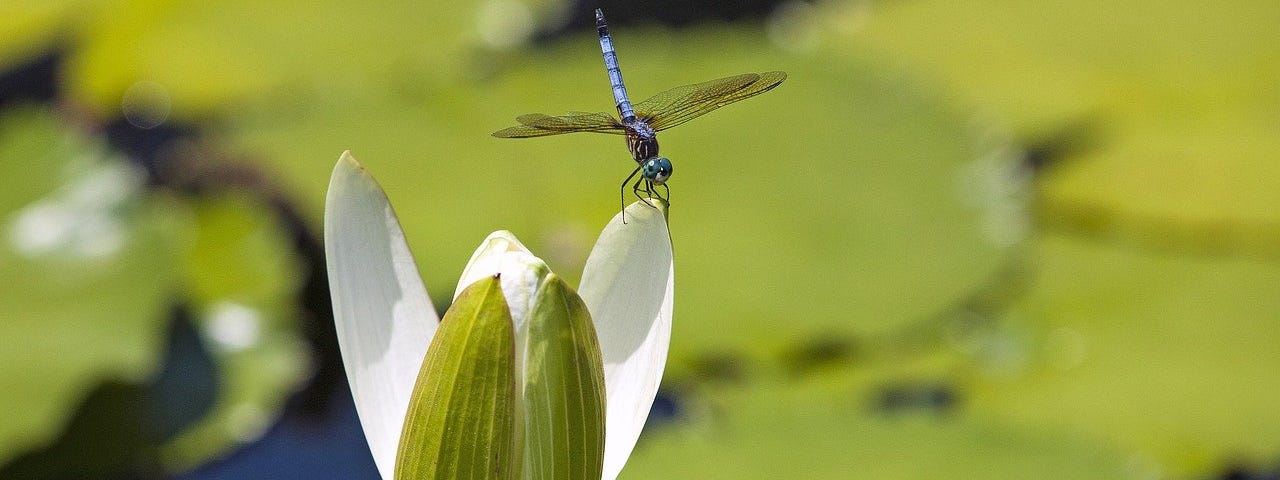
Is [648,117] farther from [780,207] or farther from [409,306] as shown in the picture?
[780,207]

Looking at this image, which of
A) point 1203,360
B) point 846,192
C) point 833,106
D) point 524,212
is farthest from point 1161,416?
point 524,212

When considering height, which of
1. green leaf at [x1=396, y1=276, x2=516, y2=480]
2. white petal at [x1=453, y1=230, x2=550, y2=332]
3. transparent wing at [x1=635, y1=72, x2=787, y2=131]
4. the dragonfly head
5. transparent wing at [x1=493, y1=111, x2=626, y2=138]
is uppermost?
transparent wing at [x1=635, y1=72, x2=787, y2=131]

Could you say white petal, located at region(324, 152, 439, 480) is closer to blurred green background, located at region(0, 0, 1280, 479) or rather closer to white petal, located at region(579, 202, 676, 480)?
white petal, located at region(579, 202, 676, 480)

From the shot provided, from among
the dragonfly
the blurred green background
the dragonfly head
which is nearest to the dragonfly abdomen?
the dragonfly

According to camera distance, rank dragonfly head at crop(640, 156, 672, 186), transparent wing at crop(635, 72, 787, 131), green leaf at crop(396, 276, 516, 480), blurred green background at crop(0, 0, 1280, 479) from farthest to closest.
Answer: blurred green background at crop(0, 0, 1280, 479), transparent wing at crop(635, 72, 787, 131), dragonfly head at crop(640, 156, 672, 186), green leaf at crop(396, 276, 516, 480)

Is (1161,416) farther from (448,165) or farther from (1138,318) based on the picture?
(448,165)
